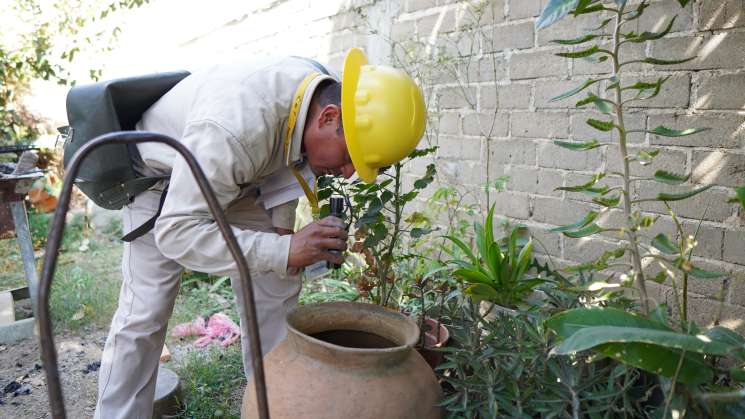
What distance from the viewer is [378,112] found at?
1.91 metres

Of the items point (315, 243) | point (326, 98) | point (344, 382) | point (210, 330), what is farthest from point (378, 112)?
point (210, 330)

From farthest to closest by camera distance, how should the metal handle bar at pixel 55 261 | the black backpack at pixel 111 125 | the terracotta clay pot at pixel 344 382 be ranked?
the black backpack at pixel 111 125 < the terracotta clay pot at pixel 344 382 < the metal handle bar at pixel 55 261

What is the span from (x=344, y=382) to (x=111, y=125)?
123 cm

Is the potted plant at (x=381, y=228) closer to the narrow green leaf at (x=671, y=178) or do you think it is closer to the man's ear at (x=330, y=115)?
the man's ear at (x=330, y=115)

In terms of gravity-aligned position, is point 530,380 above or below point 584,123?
below

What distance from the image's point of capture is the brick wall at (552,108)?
223 cm

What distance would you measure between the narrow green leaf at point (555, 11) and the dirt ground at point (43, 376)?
268 cm

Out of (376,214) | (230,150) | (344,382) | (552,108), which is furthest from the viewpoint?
(552,108)

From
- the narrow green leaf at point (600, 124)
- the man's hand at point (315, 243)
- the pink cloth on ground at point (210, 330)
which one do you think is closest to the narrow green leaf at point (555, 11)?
the narrow green leaf at point (600, 124)

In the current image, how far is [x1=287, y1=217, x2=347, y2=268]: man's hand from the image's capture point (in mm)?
1870

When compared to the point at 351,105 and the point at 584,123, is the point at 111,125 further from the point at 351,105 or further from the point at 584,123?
the point at 584,123

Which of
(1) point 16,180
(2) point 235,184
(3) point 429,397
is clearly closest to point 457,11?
(2) point 235,184

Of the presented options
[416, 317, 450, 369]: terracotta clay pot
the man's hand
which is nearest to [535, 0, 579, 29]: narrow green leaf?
the man's hand

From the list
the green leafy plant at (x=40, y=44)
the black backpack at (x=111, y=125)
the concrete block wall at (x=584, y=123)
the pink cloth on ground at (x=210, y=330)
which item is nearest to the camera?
the black backpack at (x=111, y=125)
